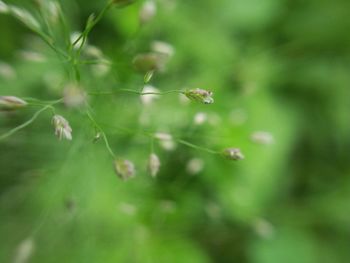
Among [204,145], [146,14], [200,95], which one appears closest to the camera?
[200,95]

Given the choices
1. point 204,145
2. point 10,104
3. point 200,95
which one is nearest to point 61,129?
point 10,104

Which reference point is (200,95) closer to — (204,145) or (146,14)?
(146,14)

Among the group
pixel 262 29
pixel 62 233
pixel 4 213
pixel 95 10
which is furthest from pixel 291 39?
pixel 4 213

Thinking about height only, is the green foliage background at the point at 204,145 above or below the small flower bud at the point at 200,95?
above

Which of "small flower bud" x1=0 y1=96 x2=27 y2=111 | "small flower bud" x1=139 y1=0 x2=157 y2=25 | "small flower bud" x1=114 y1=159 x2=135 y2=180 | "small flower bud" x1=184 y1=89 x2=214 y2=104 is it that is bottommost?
"small flower bud" x1=114 y1=159 x2=135 y2=180

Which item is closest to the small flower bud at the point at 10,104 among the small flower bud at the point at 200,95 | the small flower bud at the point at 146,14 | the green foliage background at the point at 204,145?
the small flower bud at the point at 200,95

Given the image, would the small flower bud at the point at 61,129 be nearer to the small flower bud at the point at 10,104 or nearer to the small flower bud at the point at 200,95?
the small flower bud at the point at 10,104

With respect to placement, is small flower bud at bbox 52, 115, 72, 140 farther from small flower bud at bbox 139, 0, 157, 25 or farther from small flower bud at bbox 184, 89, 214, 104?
small flower bud at bbox 139, 0, 157, 25

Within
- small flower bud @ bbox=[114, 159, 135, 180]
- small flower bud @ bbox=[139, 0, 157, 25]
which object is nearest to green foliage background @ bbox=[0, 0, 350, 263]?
small flower bud @ bbox=[139, 0, 157, 25]
